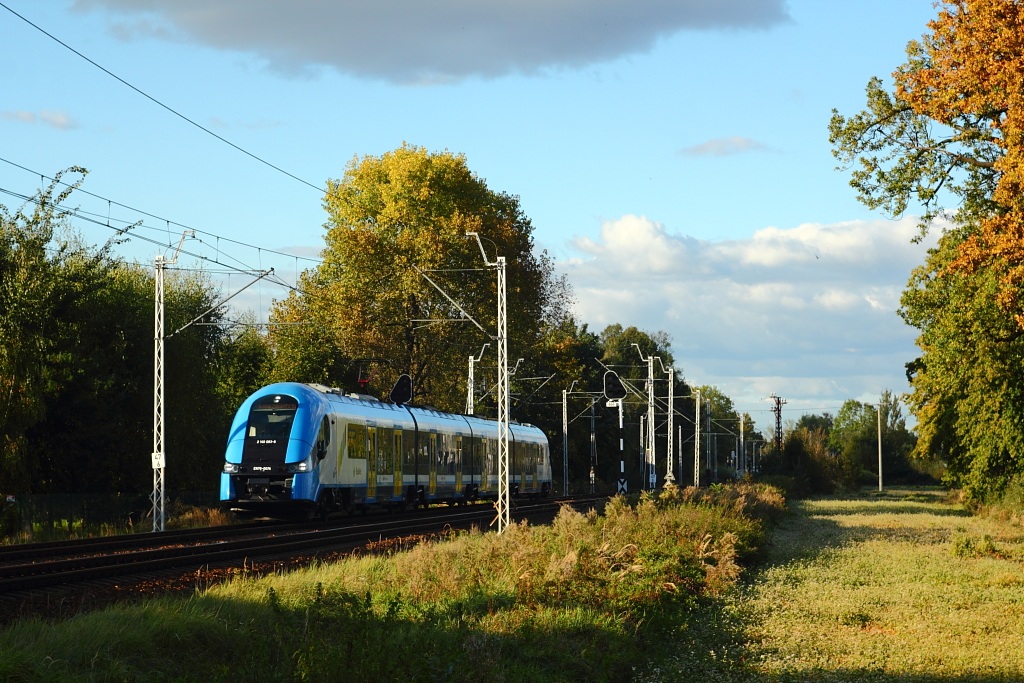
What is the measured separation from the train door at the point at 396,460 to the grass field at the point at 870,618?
48.6 feet

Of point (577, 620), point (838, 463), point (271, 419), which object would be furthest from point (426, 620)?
point (838, 463)

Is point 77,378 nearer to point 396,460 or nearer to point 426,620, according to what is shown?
point 396,460

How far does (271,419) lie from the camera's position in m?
32.3

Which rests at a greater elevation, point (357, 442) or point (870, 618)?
point (357, 442)

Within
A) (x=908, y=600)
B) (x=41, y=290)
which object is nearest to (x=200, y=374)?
(x=41, y=290)

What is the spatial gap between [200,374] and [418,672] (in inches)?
1488

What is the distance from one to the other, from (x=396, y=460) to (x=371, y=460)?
8.02ft

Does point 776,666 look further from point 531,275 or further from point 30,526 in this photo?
point 531,275

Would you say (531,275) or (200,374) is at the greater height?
(531,275)

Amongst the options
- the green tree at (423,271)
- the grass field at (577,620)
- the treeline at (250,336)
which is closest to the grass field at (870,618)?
the grass field at (577,620)

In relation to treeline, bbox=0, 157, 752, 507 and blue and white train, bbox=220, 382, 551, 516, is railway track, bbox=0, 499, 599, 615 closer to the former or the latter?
blue and white train, bbox=220, 382, 551, 516

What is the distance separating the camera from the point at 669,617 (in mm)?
15430

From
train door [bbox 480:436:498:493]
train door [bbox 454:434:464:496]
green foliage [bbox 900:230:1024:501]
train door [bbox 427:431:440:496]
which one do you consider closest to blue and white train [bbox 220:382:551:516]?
train door [bbox 427:431:440:496]

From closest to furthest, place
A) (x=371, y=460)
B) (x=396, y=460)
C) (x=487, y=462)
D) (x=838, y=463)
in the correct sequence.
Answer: (x=371, y=460) < (x=396, y=460) < (x=487, y=462) < (x=838, y=463)
